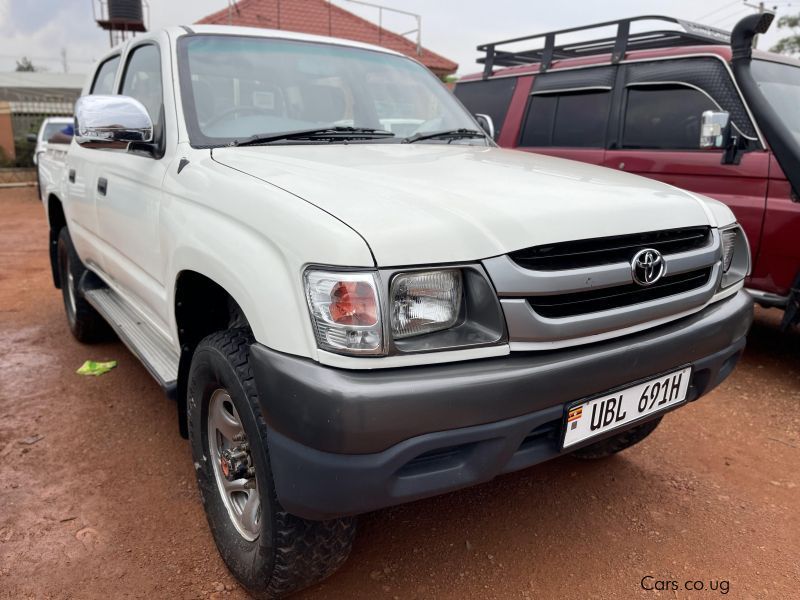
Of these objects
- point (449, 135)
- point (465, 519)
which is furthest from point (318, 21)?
point (465, 519)

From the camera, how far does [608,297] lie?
1.76m

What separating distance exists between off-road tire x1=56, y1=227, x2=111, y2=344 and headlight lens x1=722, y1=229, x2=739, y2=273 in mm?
3660

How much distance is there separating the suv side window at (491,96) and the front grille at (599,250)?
3.67m

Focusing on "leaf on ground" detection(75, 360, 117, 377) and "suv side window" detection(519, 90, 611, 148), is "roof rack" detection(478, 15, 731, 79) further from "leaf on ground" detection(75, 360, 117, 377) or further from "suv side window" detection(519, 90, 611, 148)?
"leaf on ground" detection(75, 360, 117, 377)

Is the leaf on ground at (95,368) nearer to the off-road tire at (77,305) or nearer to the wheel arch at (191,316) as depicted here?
the off-road tire at (77,305)

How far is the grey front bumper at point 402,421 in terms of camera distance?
1413mm

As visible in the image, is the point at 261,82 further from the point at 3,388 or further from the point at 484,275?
the point at 3,388

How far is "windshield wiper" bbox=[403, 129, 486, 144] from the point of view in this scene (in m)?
2.76

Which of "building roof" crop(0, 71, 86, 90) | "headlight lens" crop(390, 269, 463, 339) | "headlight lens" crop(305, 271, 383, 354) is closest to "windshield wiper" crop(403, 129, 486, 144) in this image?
"headlight lens" crop(390, 269, 463, 339)

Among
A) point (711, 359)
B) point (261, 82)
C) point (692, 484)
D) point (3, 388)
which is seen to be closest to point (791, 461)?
point (692, 484)

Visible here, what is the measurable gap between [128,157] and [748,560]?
2976mm

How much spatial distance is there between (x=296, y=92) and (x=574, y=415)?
5.97 ft

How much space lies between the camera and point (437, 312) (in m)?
1.57

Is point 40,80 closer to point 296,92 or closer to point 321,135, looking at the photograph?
point 296,92
